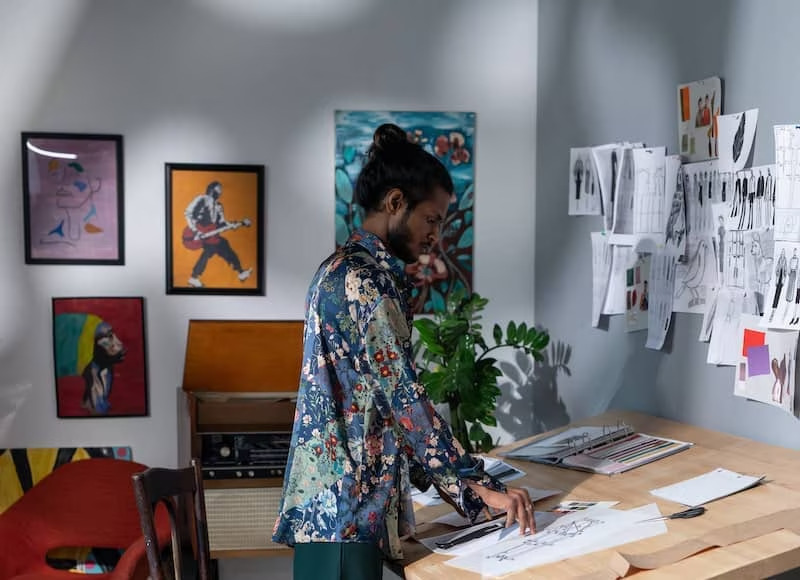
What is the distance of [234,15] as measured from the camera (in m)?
4.18

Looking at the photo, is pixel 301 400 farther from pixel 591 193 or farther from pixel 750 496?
pixel 591 193

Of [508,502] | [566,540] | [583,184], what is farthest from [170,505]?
[583,184]

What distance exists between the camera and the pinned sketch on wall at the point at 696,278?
300 centimetres

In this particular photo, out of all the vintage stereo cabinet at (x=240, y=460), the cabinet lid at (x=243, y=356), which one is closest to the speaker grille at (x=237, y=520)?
the vintage stereo cabinet at (x=240, y=460)

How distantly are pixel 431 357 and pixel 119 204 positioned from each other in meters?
1.47

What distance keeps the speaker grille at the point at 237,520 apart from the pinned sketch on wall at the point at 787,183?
2.15 meters

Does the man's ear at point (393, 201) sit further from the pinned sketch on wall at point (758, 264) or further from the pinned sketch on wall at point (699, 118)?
the pinned sketch on wall at point (699, 118)

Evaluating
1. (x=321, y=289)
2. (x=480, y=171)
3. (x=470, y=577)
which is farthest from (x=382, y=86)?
(x=470, y=577)

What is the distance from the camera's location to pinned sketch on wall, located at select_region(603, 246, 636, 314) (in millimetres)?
3463

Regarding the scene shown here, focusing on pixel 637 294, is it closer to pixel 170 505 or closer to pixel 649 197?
pixel 649 197

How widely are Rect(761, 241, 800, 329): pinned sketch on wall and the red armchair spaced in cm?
221

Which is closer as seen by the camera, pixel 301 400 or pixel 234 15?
pixel 301 400

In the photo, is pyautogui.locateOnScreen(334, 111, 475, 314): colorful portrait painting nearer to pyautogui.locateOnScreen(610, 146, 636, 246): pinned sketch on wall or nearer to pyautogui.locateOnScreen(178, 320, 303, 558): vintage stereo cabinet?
pyautogui.locateOnScreen(178, 320, 303, 558): vintage stereo cabinet

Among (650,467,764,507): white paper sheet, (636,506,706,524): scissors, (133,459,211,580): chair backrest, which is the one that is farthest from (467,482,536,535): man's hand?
(133,459,211,580): chair backrest
